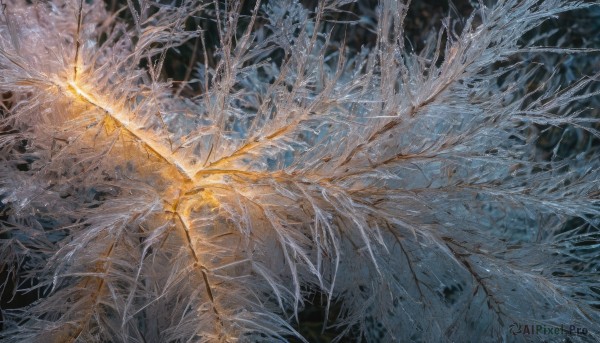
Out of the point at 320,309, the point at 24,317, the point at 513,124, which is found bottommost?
the point at 320,309

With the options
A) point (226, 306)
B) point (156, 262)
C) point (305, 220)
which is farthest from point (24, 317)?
point (305, 220)

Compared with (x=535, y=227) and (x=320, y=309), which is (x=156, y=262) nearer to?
(x=320, y=309)

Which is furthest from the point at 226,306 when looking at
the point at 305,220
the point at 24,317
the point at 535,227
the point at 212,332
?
the point at 535,227

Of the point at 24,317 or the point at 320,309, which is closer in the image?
the point at 24,317

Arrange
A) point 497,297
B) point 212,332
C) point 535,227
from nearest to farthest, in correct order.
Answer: point 212,332 → point 497,297 → point 535,227

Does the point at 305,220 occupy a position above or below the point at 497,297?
above

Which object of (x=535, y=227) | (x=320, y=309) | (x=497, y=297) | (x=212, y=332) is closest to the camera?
(x=212, y=332)
